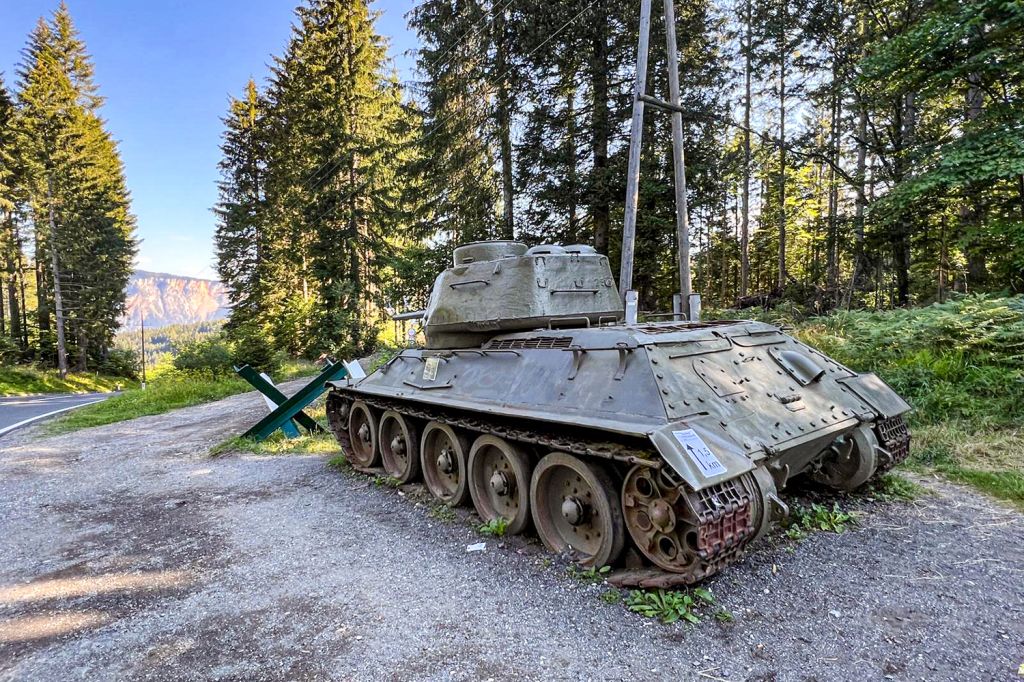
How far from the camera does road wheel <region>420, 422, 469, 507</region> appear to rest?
573 cm

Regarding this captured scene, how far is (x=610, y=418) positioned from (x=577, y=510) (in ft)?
2.90

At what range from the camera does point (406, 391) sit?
6.45 m

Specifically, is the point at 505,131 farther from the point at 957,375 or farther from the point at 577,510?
the point at 577,510

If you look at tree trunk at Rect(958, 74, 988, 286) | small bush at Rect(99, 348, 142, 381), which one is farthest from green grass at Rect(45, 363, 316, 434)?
small bush at Rect(99, 348, 142, 381)

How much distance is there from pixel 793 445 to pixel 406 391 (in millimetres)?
4121

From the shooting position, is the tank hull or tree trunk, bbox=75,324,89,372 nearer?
the tank hull

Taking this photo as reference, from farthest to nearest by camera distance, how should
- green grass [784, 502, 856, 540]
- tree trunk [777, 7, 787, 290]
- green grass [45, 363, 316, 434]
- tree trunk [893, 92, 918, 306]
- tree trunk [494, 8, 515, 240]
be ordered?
1. tree trunk [777, 7, 787, 290]
2. tree trunk [494, 8, 515, 240]
3. green grass [45, 363, 316, 434]
4. tree trunk [893, 92, 918, 306]
5. green grass [784, 502, 856, 540]

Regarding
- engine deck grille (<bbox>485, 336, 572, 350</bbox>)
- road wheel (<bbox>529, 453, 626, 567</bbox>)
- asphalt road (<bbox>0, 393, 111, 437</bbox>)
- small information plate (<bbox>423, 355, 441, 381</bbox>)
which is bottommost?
asphalt road (<bbox>0, 393, 111, 437</bbox>)

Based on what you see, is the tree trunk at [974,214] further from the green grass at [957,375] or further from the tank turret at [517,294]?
the tank turret at [517,294]

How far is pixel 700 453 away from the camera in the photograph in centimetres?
345

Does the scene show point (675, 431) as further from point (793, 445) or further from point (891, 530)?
point (891, 530)

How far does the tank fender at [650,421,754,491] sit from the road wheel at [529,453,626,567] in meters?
0.80

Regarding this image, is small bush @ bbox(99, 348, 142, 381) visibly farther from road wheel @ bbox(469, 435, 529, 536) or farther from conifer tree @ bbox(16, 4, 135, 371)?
road wheel @ bbox(469, 435, 529, 536)

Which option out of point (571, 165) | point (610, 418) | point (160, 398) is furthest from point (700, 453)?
point (160, 398)
